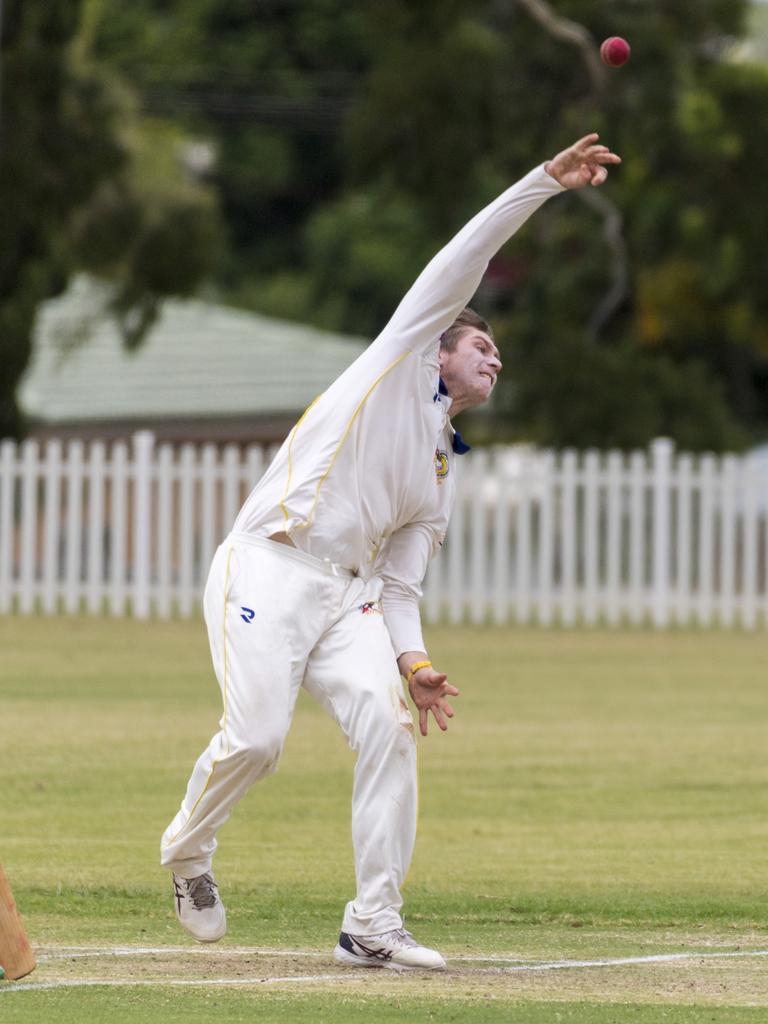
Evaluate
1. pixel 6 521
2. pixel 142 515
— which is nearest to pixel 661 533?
pixel 142 515

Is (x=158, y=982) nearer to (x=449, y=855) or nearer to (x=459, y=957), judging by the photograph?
(x=459, y=957)

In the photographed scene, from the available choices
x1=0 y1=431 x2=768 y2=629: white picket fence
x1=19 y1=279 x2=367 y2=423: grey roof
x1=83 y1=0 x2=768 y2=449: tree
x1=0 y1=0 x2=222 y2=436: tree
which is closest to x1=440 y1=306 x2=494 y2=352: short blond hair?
x1=0 y1=431 x2=768 y2=629: white picket fence

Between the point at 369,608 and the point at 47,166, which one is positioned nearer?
the point at 369,608

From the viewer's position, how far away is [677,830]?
10055mm

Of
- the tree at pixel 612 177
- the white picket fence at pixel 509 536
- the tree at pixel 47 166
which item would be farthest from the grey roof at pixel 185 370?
the white picket fence at pixel 509 536

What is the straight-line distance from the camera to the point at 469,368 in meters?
6.84

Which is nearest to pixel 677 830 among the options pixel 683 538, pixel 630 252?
pixel 683 538

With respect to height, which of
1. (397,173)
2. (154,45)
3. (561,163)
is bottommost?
(561,163)

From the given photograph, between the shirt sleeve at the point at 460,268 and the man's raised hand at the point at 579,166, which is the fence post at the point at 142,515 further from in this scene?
the man's raised hand at the point at 579,166

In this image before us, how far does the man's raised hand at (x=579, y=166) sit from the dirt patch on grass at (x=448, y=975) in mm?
2315

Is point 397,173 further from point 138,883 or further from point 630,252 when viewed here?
point 138,883

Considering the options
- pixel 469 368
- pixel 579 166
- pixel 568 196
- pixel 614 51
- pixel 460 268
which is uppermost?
pixel 568 196

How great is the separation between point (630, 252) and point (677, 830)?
71.9 feet

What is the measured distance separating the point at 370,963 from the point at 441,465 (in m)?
1.53
